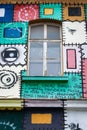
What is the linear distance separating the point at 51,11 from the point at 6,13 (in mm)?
1080

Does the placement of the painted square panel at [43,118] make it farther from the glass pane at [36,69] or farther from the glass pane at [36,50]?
the glass pane at [36,50]

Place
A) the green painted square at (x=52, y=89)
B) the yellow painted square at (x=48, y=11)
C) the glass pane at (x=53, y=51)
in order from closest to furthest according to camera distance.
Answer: the green painted square at (x=52, y=89), the glass pane at (x=53, y=51), the yellow painted square at (x=48, y=11)

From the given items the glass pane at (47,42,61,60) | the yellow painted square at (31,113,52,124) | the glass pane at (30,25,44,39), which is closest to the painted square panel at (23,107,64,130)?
the yellow painted square at (31,113,52,124)

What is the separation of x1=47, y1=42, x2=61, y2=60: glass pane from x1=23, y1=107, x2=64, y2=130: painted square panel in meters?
1.41

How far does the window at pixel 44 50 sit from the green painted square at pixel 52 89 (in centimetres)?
36

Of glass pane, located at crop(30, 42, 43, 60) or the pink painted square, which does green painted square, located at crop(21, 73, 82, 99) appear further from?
glass pane, located at crop(30, 42, 43, 60)

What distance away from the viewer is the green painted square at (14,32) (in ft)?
30.9

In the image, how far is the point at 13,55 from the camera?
9234 mm

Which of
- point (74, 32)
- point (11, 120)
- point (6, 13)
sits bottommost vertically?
point (11, 120)

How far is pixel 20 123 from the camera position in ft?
27.6

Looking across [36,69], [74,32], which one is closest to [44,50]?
[36,69]

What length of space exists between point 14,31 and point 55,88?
176 cm

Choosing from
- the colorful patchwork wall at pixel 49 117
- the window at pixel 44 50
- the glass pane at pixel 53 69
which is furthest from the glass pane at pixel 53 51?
the colorful patchwork wall at pixel 49 117

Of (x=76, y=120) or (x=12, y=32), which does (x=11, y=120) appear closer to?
(x=76, y=120)
